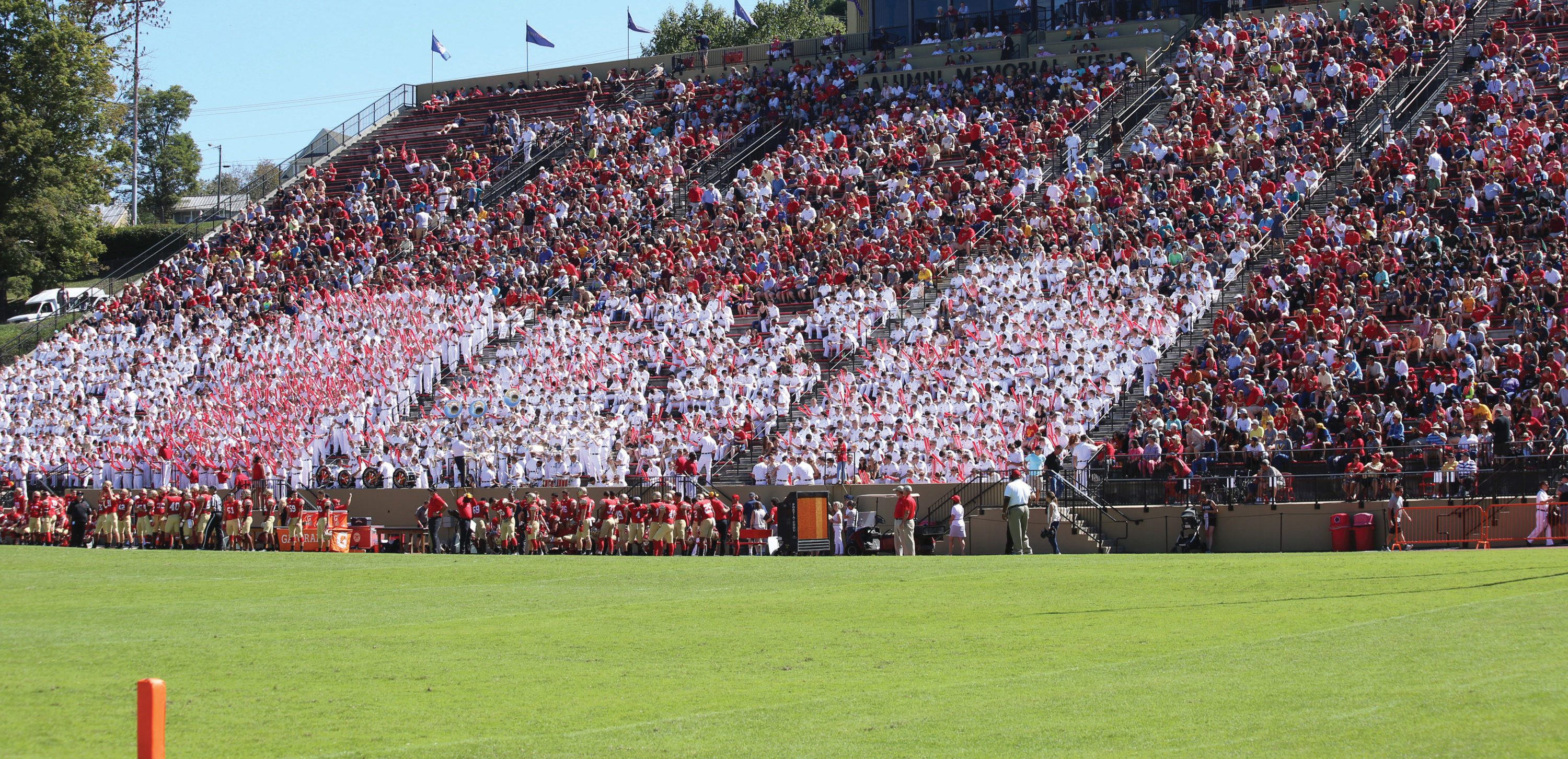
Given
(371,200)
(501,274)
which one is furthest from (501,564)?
(371,200)

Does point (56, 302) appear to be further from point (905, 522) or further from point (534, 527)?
point (905, 522)

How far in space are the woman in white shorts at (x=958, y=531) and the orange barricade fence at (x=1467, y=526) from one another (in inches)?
272

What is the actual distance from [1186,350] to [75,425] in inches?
1136

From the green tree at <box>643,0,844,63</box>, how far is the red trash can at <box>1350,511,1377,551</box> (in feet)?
240

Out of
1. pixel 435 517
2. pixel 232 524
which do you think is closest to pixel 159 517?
pixel 232 524

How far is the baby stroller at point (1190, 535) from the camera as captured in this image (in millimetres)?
26438

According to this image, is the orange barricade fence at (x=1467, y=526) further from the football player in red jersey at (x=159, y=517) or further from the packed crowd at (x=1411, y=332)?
the football player in red jersey at (x=159, y=517)

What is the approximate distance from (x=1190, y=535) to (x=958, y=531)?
3883 millimetres

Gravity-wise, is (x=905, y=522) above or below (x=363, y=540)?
above

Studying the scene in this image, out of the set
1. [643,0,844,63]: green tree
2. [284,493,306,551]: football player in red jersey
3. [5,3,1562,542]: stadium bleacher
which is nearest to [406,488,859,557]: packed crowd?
[5,3,1562,542]: stadium bleacher

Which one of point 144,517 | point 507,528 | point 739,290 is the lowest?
point 507,528

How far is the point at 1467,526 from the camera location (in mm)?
25297

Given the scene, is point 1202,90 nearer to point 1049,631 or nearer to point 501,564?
point 501,564

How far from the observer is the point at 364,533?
32938 mm
